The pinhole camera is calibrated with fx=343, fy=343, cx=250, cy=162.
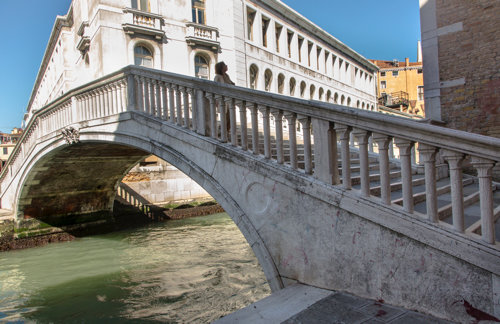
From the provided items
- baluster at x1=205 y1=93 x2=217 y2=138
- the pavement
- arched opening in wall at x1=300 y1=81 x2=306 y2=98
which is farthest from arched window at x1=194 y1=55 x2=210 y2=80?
the pavement

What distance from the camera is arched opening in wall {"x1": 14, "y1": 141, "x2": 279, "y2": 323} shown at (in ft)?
19.6

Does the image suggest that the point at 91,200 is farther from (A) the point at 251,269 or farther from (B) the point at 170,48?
(A) the point at 251,269

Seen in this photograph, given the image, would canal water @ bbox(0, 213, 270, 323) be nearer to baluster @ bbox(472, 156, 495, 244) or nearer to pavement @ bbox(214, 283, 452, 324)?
pavement @ bbox(214, 283, 452, 324)

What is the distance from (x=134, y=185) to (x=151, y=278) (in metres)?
8.88

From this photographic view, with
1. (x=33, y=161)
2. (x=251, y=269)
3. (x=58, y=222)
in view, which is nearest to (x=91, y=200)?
(x=58, y=222)

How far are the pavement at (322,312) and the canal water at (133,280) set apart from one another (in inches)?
108

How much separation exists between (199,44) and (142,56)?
290cm

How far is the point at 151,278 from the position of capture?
7586mm

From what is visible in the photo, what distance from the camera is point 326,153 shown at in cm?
311

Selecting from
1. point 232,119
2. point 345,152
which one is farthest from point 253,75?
point 345,152

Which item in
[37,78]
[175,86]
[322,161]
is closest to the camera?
[322,161]

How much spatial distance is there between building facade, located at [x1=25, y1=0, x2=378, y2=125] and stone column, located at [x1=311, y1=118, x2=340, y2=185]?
501 inches

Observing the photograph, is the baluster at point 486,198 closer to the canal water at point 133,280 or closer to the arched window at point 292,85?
the canal water at point 133,280

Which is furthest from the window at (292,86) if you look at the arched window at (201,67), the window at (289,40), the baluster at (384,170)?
the baluster at (384,170)
